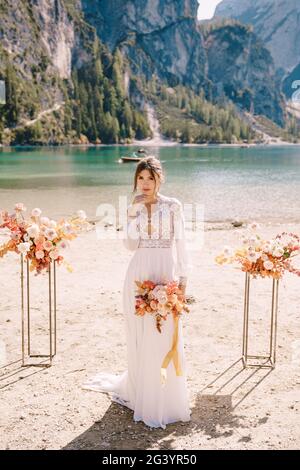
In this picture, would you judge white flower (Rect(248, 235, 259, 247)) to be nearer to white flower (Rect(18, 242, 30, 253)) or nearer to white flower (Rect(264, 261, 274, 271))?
white flower (Rect(264, 261, 274, 271))

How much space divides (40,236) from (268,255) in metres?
3.08

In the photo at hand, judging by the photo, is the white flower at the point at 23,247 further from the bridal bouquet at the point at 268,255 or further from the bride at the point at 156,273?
the bridal bouquet at the point at 268,255

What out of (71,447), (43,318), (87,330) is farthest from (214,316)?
(71,447)

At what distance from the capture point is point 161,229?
5.88 m

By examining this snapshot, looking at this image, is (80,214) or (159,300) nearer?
(159,300)

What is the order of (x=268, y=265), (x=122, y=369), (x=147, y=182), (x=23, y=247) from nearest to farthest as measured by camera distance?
(x=147, y=182), (x=23, y=247), (x=268, y=265), (x=122, y=369)

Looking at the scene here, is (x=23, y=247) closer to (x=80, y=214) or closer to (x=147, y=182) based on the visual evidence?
(x=80, y=214)

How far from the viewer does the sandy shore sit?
570 cm

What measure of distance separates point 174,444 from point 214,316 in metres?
4.52

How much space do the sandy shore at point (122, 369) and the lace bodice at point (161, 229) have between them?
1.84 meters

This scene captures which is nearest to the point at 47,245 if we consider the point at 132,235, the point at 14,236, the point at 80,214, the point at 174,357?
the point at 14,236

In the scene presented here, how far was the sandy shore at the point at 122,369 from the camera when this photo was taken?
570 centimetres

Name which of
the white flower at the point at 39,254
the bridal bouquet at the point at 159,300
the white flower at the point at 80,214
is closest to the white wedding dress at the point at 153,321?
the bridal bouquet at the point at 159,300
